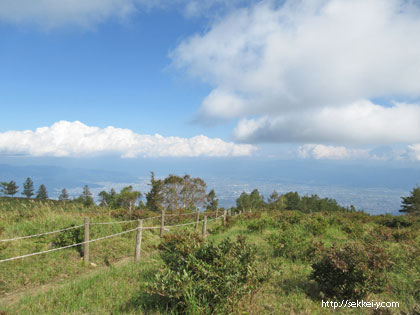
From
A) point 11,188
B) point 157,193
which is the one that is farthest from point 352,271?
point 11,188

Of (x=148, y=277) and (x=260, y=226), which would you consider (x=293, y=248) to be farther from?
(x=260, y=226)

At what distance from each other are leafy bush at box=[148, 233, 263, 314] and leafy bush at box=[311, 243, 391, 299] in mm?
1756

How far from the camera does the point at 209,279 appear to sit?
3.95 metres

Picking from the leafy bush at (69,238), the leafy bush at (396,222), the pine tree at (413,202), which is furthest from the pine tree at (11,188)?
the pine tree at (413,202)

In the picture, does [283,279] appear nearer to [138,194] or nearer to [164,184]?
[164,184]

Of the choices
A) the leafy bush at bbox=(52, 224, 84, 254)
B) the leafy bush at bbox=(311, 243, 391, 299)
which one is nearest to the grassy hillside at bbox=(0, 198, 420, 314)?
the leafy bush at bbox=(311, 243, 391, 299)

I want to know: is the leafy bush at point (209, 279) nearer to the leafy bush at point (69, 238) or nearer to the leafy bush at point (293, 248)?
the leafy bush at point (293, 248)

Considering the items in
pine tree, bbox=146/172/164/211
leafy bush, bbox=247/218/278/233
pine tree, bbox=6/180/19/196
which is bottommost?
pine tree, bbox=6/180/19/196

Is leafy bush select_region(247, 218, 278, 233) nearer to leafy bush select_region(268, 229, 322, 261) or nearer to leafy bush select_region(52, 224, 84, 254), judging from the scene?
leafy bush select_region(268, 229, 322, 261)

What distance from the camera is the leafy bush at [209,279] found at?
12.0 feet

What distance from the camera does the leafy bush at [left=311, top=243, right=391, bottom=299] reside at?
4512 millimetres

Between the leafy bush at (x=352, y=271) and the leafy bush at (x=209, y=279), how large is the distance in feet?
5.76

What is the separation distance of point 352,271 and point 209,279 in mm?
2902

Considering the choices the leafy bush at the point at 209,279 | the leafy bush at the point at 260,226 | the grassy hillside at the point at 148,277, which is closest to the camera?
the leafy bush at the point at 209,279
